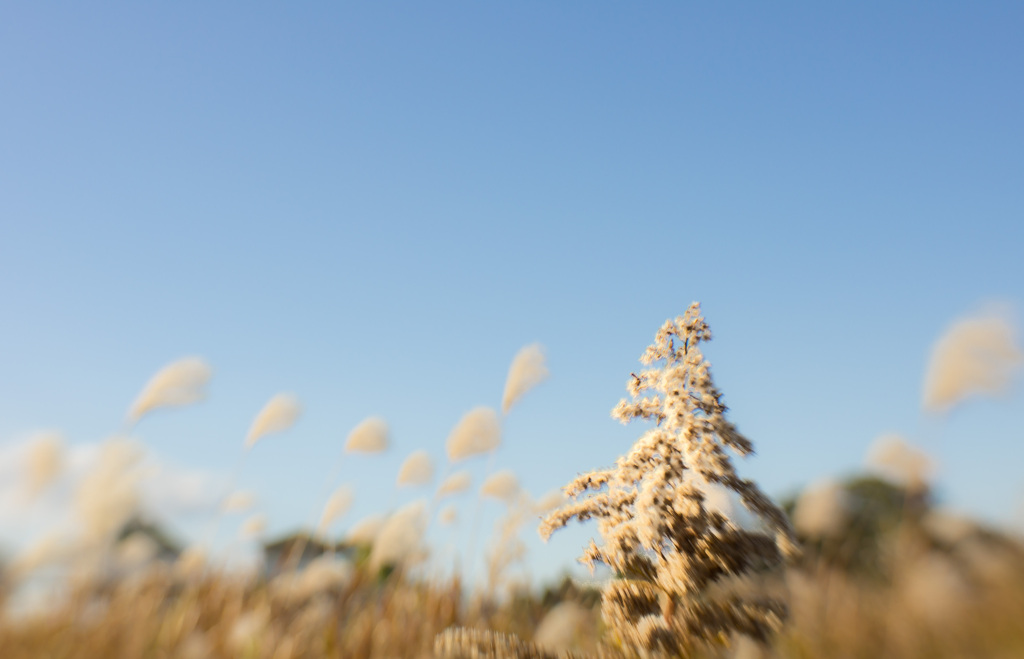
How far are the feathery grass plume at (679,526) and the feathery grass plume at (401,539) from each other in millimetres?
1116

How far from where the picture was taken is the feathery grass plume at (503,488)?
17.0 feet

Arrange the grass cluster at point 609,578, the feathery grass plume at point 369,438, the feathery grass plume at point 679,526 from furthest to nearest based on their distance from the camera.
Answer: the feathery grass plume at point 369,438 → the feathery grass plume at point 679,526 → the grass cluster at point 609,578

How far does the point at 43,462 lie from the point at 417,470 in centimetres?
255

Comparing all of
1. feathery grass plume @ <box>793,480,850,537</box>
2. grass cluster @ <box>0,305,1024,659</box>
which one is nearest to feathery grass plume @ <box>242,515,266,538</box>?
grass cluster @ <box>0,305,1024,659</box>

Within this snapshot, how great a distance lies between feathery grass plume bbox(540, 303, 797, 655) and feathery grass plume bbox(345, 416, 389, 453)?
150 centimetres

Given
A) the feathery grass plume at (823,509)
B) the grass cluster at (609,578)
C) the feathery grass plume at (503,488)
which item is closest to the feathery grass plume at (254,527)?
the grass cluster at (609,578)

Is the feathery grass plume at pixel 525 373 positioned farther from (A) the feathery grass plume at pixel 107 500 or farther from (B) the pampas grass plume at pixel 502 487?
(A) the feathery grass plume at pixel 107 500

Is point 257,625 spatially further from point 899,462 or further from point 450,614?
point 899,462

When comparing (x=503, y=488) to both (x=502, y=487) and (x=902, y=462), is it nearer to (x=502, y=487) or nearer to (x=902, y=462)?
(x=502, y=487)

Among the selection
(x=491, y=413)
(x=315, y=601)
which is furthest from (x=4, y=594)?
(x=491, y=413)

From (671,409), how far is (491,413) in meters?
1.40

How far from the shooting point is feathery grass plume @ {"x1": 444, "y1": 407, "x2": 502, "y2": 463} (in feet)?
15.6

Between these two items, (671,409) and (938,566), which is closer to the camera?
(938,566)

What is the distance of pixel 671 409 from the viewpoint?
487 cm
